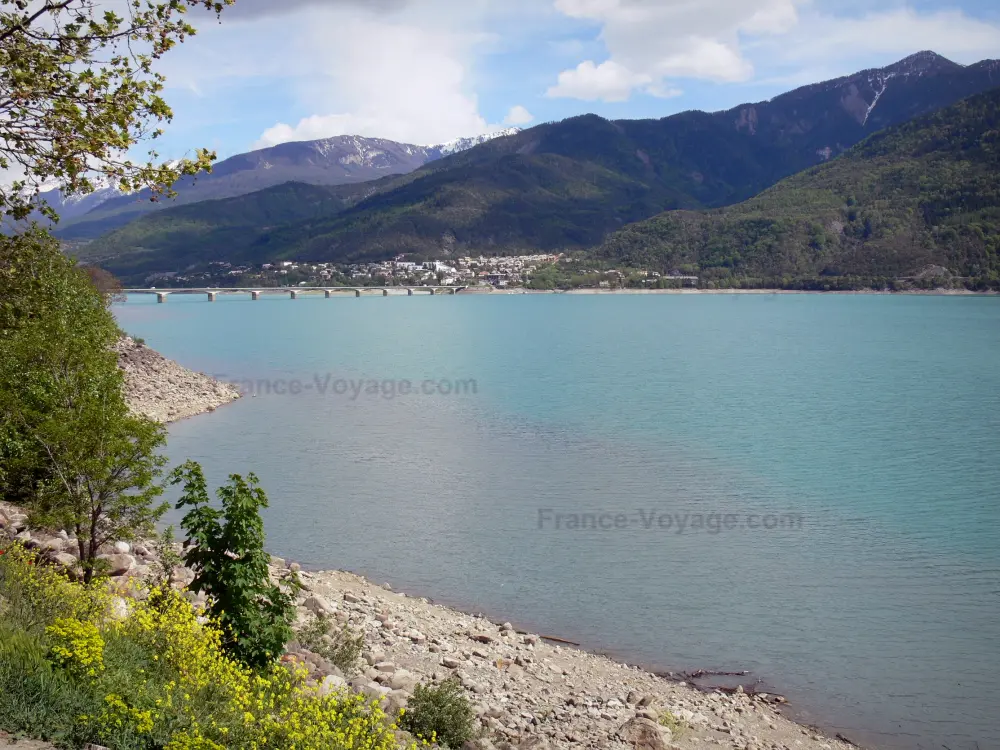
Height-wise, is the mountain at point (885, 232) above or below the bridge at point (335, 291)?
above

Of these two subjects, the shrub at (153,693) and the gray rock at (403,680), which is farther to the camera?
the gray rock at (403,680)

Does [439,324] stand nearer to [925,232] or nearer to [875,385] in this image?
[875,385]

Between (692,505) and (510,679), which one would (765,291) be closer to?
(692,505)

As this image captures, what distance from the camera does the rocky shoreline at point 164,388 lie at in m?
36.2

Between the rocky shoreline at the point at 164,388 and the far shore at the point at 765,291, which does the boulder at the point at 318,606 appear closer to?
the rocky shoreline at the point at 164,388

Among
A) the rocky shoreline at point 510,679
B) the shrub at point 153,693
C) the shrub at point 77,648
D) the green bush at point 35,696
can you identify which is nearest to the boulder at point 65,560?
the rocky shoreline at point 510,679

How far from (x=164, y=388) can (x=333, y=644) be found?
30.4m

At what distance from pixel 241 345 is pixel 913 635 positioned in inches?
2654

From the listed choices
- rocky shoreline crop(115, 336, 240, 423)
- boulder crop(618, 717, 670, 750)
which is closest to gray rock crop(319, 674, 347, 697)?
boulder crop(618, 717, 670, 750)

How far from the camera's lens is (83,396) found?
1198 centimetres

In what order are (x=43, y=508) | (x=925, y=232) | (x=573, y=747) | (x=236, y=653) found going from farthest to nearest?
1. (x=925, y=232)
2. (x=43, y=508)
3. (x=573, y=747)
4. (x=236, y=653)

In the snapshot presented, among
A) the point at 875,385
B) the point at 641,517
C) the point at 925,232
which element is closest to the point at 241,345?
the point at 875,385

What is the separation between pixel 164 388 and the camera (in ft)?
127

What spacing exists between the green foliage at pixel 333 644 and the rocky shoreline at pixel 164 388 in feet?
82.1
